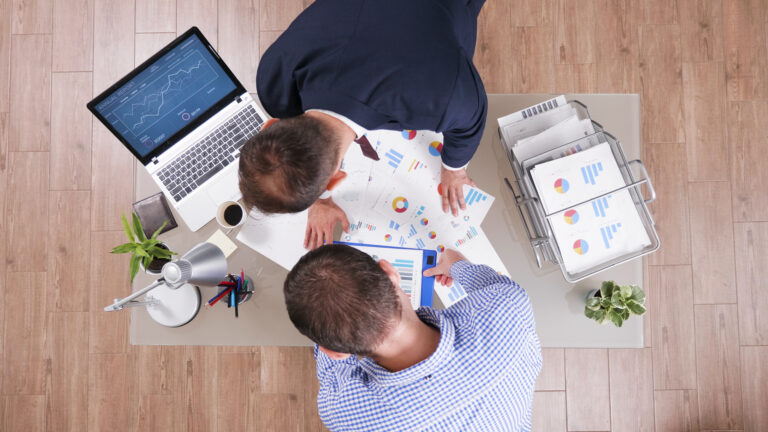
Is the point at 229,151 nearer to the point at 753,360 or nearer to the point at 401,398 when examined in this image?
the point at 401,398

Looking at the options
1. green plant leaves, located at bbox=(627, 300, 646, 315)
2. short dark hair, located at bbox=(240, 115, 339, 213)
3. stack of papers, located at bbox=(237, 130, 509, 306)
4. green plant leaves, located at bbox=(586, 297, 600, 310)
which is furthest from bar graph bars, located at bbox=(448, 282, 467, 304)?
short dark hair, located at bbox=(240, 115, 339, 213)

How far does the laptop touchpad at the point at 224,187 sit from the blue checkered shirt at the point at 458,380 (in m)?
0.56

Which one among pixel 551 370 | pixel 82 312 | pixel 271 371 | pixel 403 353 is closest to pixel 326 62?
pixel 403 353

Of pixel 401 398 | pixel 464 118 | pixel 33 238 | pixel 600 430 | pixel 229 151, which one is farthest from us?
pixel 33 238

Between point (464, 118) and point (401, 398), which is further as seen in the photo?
point (464, 118)

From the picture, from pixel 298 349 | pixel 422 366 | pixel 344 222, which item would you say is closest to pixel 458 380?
pixel 422 366


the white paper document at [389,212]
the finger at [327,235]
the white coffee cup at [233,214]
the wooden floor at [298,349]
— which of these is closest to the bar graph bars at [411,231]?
the white paper document at [389,212]

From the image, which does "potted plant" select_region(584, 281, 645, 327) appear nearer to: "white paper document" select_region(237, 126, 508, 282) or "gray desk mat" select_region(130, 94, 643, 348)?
"gray desk mat" select_region(130, 94, 643, 348)

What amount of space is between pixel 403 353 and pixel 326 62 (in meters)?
0.63

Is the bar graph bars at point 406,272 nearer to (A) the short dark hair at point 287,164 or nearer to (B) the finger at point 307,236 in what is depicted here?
(B) the finger at point 307,236

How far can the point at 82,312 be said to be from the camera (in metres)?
1.94

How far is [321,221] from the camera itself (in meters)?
1.22

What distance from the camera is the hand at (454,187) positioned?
3.96 feet

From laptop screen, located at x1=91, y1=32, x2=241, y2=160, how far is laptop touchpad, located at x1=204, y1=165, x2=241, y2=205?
0.52 feet
